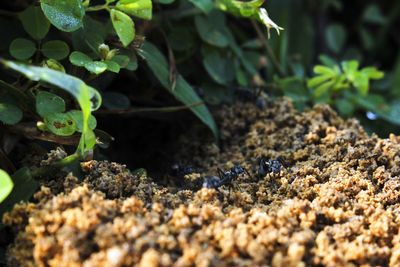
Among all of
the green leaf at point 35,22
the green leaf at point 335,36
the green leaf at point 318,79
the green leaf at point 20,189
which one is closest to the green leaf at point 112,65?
the green leaf at point 35,22

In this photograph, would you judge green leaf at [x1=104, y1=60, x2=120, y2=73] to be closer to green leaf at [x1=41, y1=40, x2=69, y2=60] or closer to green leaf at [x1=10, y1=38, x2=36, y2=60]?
green leaf at [x1=41, y1=40, x2=69, y2=60]

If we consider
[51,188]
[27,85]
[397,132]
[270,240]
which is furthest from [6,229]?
[397,132]

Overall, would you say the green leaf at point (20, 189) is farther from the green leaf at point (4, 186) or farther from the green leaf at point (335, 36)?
the green leaf at point (335, 36)

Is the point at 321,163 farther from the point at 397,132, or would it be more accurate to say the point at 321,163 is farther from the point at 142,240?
the point at 397,132

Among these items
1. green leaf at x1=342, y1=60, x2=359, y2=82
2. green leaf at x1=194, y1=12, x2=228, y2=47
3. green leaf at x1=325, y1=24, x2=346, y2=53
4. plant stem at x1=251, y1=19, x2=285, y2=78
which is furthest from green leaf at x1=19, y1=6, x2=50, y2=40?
green leaf at x1=325, y1=24, x2=346, y2=53

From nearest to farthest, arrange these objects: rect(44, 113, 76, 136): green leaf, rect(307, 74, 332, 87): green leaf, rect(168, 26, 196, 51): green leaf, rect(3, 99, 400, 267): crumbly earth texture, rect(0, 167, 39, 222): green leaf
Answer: rect(3, 99, 400, 267): crumbly earth texture, rect(0, 167, 39, 222): green leaf, rect(44, 113, 76, 136): green leaf, rect(168, 26, 196, 51): green leaf, rect(307, 74, 332, 87): green leaf

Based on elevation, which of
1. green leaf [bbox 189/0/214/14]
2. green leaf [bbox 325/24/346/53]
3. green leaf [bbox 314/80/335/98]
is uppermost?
green leaf [bbox 189/0/214/14]
